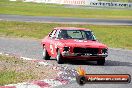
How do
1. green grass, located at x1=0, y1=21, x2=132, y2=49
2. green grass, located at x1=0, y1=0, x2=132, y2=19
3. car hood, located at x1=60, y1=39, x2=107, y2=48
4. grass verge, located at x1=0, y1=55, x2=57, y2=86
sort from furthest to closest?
green grass, located at x1=0, y1=0, x2=132, y2=19, green grass, located at x1=0, y1=21, x2=132, y2=49, car hood, located at x1=60, y1=39, x2=107, y2=48, grass verge, located at x1=0, y1=55, x2=57, y2=86

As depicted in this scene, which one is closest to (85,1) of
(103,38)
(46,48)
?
(103,38)

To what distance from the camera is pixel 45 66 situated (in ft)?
46.7

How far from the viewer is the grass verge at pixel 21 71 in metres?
10.8

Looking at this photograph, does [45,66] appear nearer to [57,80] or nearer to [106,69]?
[106,69]

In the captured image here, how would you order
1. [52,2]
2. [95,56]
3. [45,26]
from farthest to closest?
[52,2]
[45,26]
[95,56]

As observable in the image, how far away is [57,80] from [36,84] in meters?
0.98

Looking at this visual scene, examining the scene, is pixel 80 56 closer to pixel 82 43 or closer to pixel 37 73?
pixel 82 43

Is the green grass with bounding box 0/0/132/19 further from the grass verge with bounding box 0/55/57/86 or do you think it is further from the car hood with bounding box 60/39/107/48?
the grass verge with bounding box 0/55/57/86

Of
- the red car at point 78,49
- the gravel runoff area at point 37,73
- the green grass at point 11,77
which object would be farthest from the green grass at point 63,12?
the green grass at point 11,77

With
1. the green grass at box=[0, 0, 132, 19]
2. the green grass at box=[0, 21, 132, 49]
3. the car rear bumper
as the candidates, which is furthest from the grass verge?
the green grass at box=[0, 0, 132, 19]

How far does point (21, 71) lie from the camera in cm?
1258

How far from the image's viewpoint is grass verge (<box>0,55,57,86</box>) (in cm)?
1077

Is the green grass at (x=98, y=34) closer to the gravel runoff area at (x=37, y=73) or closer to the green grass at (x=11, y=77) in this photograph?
the gravel runoff area at (x=37, y=73)

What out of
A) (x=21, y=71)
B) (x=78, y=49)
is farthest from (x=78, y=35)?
(x=21, y=71)
